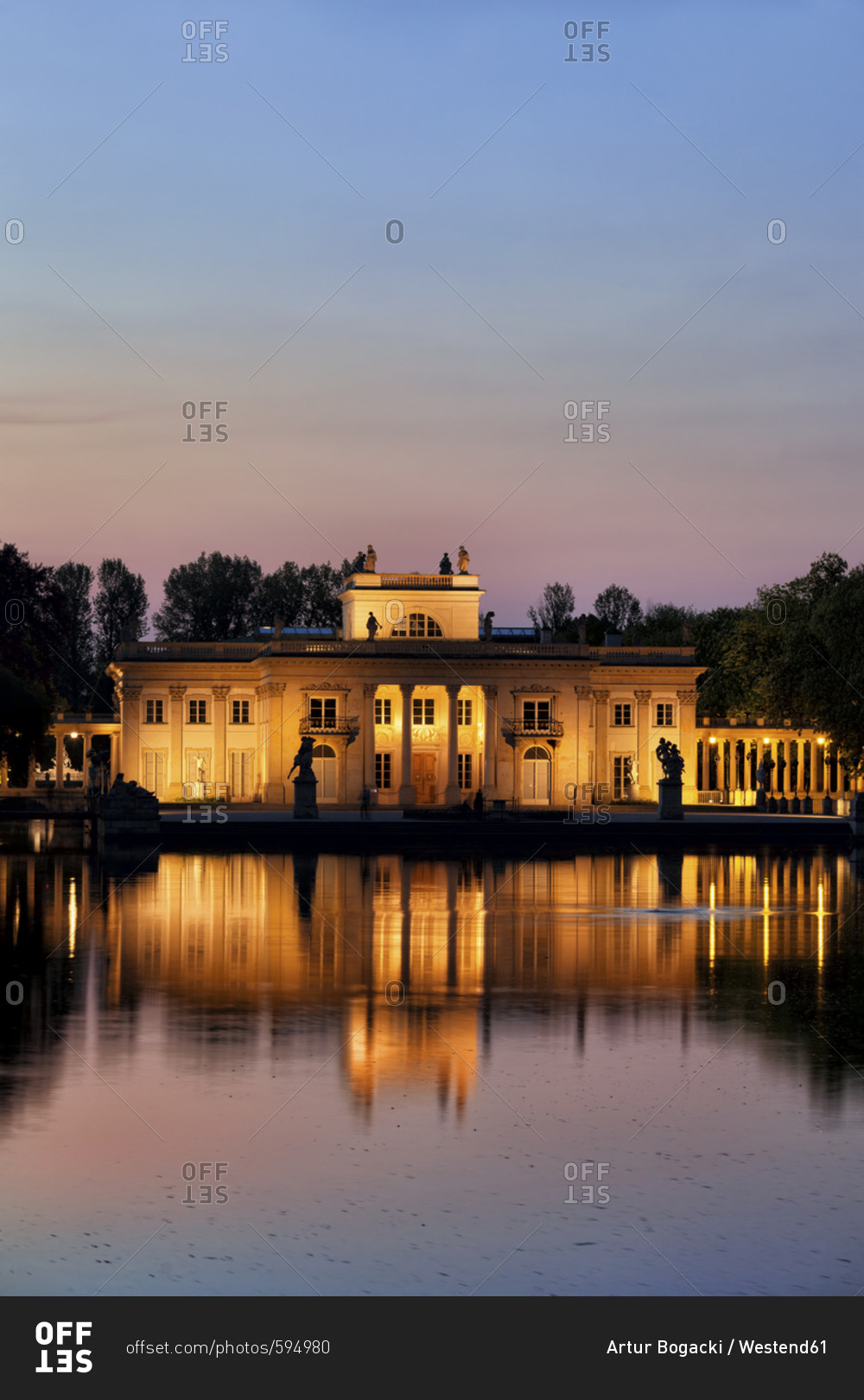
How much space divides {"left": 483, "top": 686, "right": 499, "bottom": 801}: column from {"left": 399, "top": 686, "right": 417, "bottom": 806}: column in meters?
4.00

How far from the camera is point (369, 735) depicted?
287 ft

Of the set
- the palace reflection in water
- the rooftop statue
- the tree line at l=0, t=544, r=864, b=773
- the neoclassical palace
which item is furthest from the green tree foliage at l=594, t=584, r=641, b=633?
the palace reflection in water

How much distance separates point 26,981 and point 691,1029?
729cm

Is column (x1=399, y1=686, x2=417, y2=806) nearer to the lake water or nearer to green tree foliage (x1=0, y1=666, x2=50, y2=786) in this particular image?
green tree foliage (x1=0, y1=666, x2=50, y2=786)

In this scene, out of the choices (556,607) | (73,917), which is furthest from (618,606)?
(73,917)

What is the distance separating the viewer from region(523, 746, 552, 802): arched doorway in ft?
291

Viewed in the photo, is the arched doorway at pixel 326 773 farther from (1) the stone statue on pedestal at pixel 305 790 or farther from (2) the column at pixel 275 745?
(1) the stone statue on pedestal at pixel 305 790

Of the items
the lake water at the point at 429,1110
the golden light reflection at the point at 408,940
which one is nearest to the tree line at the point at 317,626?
the golden light reflection at the point at 408,940

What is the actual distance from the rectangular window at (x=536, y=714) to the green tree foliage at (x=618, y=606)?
37.0 m

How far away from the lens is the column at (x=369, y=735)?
87125 mm

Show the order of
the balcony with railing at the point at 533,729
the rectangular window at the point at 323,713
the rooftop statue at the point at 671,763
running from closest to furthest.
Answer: the rooftop statue at the point at 671,763 < the rectangular window at the point at 323,713 < the balcony with railing at the point at 533,729

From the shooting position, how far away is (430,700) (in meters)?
89.8

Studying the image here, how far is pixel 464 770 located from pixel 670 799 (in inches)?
1108
